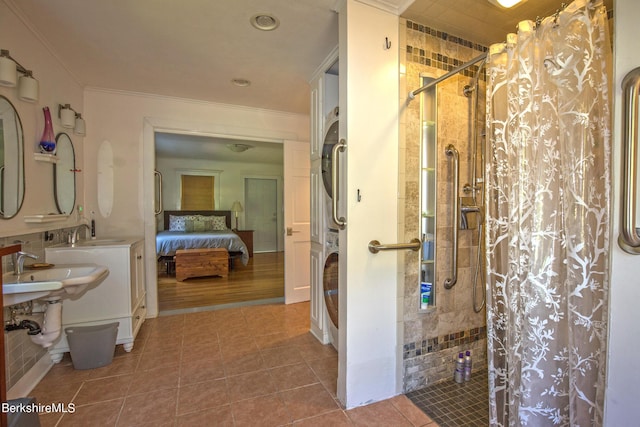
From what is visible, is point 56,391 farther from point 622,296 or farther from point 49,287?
point 622,296

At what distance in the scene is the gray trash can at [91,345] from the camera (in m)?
2.09

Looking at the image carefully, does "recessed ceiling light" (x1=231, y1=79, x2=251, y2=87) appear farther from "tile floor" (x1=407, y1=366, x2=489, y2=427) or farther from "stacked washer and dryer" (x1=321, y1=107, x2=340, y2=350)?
"tile floor" (x1=407, y1=366, x2=489, y2=427)

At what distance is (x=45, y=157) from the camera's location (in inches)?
81.7

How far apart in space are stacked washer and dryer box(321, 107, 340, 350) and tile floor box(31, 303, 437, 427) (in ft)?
0.95

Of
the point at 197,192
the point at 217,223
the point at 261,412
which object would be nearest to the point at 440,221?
the point at 261,412

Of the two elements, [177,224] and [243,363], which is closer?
[243,363]

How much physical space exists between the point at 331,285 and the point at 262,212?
5.76 metres

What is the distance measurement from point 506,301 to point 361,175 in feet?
3.07

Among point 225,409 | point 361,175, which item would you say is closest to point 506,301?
point 361,175

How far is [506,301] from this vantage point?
4.03 feet

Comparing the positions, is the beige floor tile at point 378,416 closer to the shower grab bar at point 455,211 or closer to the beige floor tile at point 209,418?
the beige floor tile at point 209,418

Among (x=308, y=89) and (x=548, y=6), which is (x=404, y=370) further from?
(x=308, y=89)

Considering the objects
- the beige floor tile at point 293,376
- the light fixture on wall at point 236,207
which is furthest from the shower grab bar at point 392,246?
the light fixture on wall at point 236,207

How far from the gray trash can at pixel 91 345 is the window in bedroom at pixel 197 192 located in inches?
204
